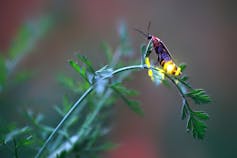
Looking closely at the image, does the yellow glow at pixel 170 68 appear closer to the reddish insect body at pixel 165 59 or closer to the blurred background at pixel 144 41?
the reddish insect body at pixel 165 59

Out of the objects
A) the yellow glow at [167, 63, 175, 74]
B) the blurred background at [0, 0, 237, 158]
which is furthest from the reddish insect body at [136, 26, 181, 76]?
the blurred background at [0, 0, 237, 158]

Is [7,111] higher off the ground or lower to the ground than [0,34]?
lower

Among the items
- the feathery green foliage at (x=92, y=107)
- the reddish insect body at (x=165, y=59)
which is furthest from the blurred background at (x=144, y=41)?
the reddish insect body at (x=165, y=59)

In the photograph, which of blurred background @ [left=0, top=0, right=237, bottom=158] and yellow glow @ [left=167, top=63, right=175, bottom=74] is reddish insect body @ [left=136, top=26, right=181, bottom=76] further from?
blurred background @ [left=0, top=0, right=237, bottom=158]

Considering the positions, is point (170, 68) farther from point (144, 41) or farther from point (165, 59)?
point (144, 41)

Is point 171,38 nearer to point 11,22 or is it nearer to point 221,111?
point 221,111

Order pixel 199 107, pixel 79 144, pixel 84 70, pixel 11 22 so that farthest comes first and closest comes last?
1. pixel 11 22
2. pixel 199 107
3. pixel 79 144
4. pixel 84 70

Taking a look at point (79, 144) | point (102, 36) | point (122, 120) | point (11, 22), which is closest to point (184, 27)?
point (102, 36)

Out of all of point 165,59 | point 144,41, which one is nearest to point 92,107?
point 165,59

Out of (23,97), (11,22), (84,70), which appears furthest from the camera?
(11,22)
